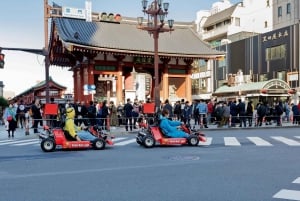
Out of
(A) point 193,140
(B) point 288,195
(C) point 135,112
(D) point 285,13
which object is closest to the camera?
(B) point 288,195

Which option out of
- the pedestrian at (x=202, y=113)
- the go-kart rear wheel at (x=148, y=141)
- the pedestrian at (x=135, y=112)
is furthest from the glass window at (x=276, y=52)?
the go-kart rear wheel at (x=148, y=141)

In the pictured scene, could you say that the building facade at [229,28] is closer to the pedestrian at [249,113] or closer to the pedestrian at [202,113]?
the pedestrian at [249,113]

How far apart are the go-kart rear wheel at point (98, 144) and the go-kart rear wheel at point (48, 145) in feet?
4.47

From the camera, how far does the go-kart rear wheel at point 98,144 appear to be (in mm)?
13023

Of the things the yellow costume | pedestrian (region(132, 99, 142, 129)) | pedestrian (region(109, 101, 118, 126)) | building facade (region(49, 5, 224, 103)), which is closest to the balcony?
building facade (region(49, 5, 224, 103))

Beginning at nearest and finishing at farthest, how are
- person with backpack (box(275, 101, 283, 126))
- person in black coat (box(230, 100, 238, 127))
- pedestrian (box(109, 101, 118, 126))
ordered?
pedestrian (box(109, 101, 118, 126))
person in black coat (box(230, 100, 238, 127))
person with backpack (box(275, 101, 283, 126))

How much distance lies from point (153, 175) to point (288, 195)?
2.83 meters

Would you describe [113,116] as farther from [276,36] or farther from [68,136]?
[276,36]

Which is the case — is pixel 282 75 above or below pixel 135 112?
above

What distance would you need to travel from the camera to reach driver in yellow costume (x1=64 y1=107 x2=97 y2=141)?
500 inches

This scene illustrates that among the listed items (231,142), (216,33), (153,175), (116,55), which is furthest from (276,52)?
(153,175)

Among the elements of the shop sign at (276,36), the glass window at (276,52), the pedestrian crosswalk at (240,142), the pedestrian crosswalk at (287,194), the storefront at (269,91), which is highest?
the shop sign at (276,36)

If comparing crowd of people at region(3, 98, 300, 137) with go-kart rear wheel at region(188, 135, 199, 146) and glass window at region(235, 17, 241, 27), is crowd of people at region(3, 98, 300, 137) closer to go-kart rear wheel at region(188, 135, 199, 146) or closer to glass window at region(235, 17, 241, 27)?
go-kart rear wheel at region(188, 135, 199, 146)

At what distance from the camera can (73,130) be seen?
1289 cm
